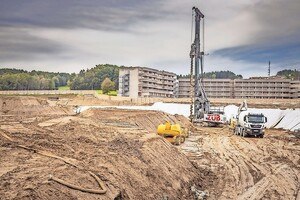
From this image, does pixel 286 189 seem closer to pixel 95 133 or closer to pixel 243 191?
pixel 243 191

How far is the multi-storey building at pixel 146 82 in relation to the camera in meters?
124

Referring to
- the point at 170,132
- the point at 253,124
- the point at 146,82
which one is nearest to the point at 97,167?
the point at 170,132

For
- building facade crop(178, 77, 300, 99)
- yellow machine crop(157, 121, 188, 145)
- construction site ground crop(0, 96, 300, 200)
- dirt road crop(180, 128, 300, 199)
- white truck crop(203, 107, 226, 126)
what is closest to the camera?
construction site ground crop(0, 96, 300, 200)

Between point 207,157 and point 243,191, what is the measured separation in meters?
8.46

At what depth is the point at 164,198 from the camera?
46.5 feet

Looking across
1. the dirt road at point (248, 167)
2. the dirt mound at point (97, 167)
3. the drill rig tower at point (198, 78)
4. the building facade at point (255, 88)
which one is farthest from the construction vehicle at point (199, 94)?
the building facade at point (255, 88)

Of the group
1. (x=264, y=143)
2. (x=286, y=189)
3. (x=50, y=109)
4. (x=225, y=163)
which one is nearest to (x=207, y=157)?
(x=225, y=163)

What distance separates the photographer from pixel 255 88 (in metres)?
134

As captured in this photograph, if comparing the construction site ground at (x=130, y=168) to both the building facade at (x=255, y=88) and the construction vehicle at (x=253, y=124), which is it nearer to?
the construction vehicle at (x=253, y=124)

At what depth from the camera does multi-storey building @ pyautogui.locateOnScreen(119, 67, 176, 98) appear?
407ft

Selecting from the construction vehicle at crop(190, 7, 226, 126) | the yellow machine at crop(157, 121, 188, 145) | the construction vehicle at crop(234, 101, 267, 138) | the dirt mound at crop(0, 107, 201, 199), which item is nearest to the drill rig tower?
the construction vehicle at crop(190, 7, 226, 126)

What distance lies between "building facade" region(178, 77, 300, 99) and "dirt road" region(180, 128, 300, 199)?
334 ft

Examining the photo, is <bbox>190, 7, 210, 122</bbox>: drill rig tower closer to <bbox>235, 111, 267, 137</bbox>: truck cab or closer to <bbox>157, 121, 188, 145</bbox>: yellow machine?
<bbox>235, 111, 267, 137</bbox>: truck cab

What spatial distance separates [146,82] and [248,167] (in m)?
105
